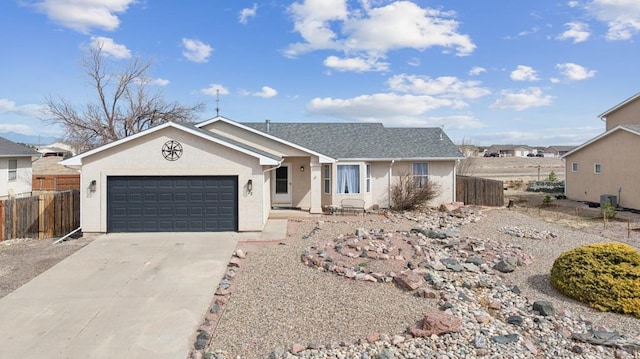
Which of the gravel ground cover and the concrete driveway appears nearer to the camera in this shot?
the gravel ground cover

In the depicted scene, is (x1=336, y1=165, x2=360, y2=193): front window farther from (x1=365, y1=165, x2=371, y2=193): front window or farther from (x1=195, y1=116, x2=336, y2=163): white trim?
(x1=195, y1=116, x2=336, y2=163): white trim

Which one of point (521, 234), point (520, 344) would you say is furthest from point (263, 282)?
point (521, 234)

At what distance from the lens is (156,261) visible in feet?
31.9

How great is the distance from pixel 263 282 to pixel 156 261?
11.1 ft

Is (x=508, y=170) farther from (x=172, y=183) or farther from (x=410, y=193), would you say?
(x=172, y=183)

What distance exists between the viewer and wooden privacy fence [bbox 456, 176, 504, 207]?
794 inches

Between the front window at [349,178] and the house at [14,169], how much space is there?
1814cm

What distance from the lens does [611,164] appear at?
19641 mm

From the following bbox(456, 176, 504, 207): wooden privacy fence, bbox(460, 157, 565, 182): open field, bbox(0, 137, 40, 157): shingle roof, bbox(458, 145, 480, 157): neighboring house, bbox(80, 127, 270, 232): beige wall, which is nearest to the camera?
bbox(80, 127, 270, 232): beige wall

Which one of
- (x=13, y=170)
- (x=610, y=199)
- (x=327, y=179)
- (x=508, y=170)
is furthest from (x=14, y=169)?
(x=508, y=170)

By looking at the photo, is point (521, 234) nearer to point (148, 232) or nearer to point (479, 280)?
point (479, 280)

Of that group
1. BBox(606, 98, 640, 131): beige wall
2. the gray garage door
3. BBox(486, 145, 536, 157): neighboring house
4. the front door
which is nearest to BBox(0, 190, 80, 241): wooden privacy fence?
the gray garage door

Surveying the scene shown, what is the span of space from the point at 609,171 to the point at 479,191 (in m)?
6.73

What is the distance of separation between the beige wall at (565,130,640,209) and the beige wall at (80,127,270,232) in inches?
700
